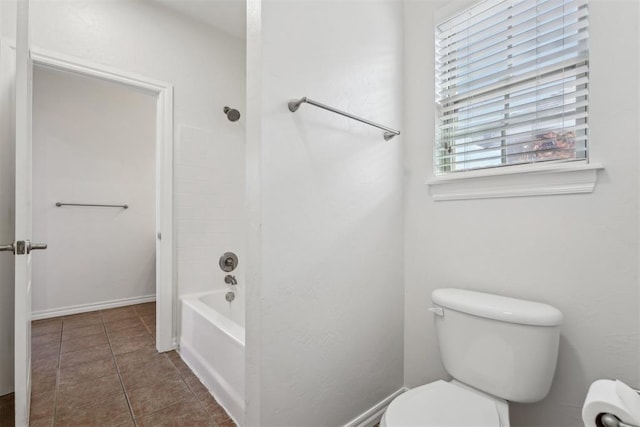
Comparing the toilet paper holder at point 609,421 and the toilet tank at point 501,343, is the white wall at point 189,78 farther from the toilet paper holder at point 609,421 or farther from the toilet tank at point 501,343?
the toilet paper holder at point 609,421

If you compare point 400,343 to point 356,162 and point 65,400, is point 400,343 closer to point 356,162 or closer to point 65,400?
point 356,162

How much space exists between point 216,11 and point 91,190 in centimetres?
217

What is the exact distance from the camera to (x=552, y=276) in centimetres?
119

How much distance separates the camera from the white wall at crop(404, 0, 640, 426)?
103 centimetres

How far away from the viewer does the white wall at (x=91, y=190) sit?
279 centimetres

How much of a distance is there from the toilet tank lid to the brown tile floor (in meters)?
1.18

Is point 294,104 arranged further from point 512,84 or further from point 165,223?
point 165,223

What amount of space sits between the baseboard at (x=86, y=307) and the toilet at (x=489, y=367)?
3.18m

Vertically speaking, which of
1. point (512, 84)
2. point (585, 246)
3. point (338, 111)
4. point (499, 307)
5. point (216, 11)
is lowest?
point (499, 307)

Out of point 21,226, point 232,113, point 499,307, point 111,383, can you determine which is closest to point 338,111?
point 499,307

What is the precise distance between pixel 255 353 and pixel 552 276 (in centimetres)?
118

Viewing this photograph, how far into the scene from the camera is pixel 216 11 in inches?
85.9

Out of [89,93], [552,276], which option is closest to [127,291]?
[89,93]

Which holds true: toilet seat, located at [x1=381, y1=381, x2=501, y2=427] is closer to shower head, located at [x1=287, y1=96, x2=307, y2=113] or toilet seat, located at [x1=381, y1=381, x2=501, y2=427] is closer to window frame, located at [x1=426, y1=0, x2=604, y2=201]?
window frame, located at [x1=426, y1=0, x2=604, y2=201]
